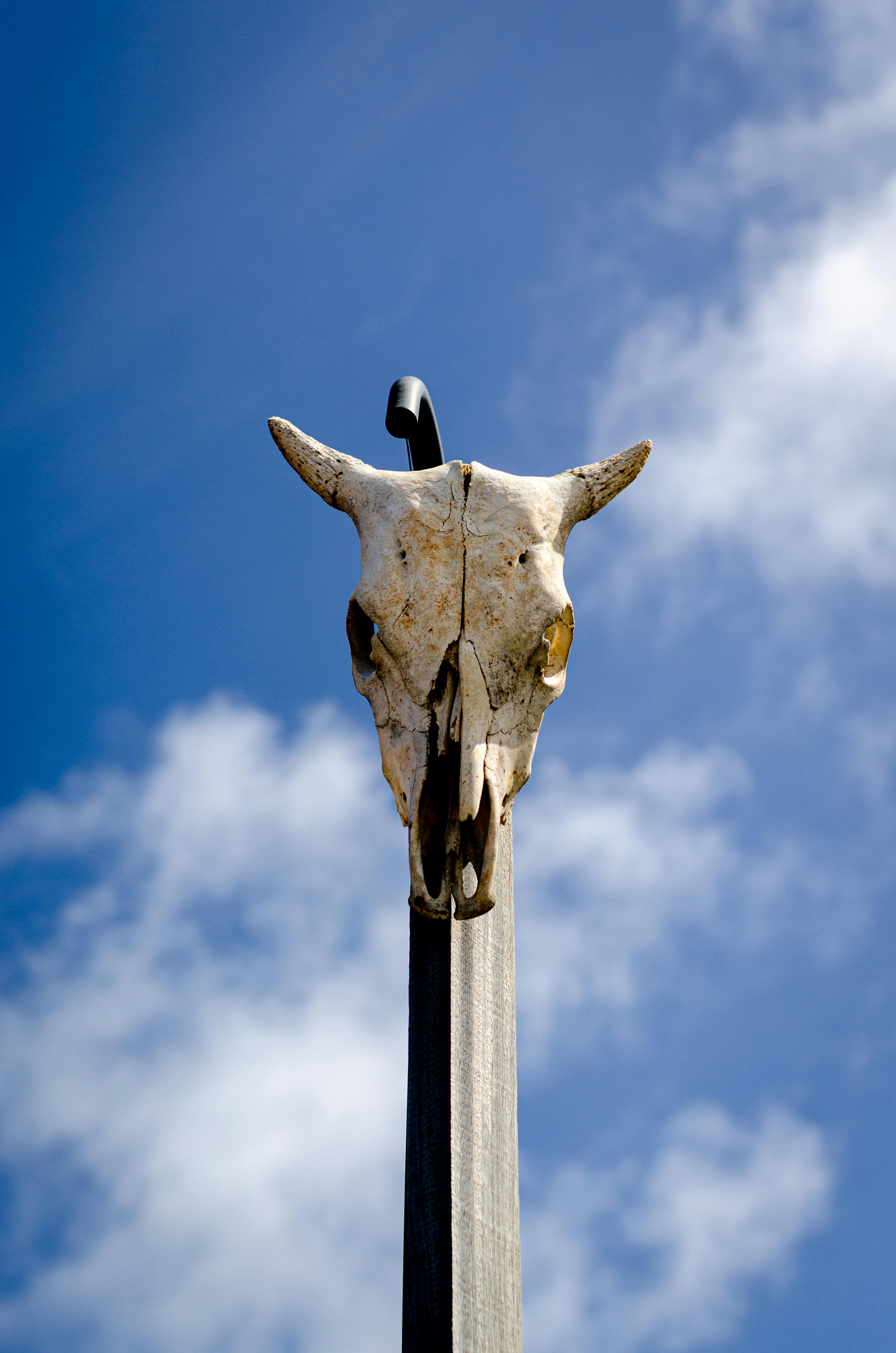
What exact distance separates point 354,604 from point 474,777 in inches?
28.5

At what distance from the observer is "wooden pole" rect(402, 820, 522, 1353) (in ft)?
10.6

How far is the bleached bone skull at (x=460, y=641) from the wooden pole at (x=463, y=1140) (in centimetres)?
17

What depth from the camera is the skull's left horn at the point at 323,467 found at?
175 inches

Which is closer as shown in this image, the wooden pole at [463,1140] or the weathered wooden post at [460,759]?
the wooden pole at [463,1140]

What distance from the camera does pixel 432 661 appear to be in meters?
3.96

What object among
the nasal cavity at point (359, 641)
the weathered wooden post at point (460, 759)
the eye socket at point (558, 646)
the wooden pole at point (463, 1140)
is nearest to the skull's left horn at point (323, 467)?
the weathered wooden post at point (460, 759)

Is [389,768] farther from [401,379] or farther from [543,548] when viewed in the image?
[401,379]

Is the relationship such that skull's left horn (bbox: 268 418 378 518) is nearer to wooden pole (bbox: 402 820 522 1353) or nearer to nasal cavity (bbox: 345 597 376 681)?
nasal cavity (bbox: 345 597 376 681)

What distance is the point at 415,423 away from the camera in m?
4.59

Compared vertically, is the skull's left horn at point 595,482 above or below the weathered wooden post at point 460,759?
above

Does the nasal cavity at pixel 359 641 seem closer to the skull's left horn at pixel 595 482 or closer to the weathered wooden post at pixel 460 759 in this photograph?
the weathered wooden post at pixel 460 759

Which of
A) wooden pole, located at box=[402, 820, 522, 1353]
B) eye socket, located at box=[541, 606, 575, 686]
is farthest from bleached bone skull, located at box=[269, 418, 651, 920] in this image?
wooden pole, located at box=[402, 820, 522, 1353]

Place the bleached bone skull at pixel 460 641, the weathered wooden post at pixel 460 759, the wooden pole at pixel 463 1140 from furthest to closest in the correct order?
1. the bleached bone skull at pixel 460 641
2. the weathered wooden post at pixel 460 759
3. the wooden pole at pixel 463 1140

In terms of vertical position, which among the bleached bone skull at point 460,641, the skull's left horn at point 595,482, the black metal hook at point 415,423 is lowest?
the bleached bone skull at point 460,641
